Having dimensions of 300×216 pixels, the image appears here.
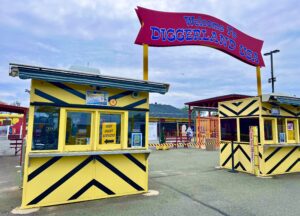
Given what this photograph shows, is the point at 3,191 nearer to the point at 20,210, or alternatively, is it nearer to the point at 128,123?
the point at 20,210

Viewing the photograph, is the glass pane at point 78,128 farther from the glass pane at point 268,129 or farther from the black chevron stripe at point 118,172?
the glass pane at point 268,129

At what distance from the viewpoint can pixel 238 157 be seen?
7996mm

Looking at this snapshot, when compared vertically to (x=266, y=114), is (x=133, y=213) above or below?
below

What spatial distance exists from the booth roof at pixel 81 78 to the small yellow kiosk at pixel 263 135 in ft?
12.7

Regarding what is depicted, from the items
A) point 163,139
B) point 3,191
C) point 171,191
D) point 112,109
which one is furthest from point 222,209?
point 163,139

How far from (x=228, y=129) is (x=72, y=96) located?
6.26 meters

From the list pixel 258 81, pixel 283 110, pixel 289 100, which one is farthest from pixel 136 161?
pixel 283 110

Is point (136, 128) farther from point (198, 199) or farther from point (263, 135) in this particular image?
point (263, 135)

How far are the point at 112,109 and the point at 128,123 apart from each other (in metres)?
0.53

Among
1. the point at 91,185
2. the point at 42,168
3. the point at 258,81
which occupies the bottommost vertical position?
the point at 91,185

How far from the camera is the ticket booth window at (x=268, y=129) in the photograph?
7488mm

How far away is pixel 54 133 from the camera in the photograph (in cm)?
458

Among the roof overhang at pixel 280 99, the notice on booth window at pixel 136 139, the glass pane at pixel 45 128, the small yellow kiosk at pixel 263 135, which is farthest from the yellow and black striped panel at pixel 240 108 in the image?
the glass pane at pixel 45 128

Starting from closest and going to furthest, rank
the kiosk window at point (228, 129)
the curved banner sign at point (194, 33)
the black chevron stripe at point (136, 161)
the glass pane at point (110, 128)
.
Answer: the glass pane at point (110, 128)
the black chevron stripe at point (136, 161)
the curved banner sign at point (194, 33)
the kiosk window at point (228, 129)
